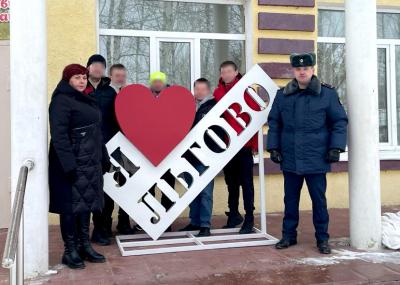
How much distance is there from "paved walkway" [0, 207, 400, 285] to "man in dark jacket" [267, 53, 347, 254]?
12.1 inches

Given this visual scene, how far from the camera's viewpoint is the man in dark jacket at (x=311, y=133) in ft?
16.1

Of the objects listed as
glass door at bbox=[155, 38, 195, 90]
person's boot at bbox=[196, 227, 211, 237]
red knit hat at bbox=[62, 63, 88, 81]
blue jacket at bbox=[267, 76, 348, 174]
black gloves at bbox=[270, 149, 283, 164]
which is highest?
glass door at bbox=[155, 38, 195, 90]

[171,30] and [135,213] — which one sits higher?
[171,30]

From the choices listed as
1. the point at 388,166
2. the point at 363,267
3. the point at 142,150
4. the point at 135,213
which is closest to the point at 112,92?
the point at 142,150

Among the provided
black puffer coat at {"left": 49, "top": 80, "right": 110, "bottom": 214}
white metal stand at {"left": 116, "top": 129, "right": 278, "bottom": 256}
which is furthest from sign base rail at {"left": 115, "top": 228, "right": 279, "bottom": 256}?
black puffer coat at {"left": 49, "top": 80, "right": 110, "bottom": 214}

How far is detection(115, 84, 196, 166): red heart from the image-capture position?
16.7ft

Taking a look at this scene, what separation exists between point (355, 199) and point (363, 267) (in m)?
0.84

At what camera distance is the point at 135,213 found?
→ 509 centimetres

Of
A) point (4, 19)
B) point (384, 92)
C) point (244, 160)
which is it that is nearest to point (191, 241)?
point (244, 160)

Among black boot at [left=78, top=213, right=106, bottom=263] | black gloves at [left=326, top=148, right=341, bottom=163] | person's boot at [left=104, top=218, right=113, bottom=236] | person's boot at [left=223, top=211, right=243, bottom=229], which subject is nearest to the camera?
black boot at [left=78, top=213, right=106, bottom=263]

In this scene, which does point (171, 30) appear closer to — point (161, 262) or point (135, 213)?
point (135, 213)

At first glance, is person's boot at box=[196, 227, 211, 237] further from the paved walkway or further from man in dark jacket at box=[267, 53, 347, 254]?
man in dark jacket at box=[267, 53, 347, 254]

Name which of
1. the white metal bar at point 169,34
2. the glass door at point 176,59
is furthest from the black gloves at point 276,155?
the white metal bar at point 169,34

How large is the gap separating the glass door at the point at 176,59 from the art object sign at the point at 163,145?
1907 millimetres
